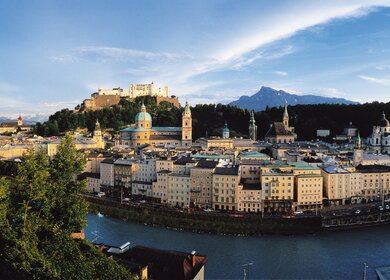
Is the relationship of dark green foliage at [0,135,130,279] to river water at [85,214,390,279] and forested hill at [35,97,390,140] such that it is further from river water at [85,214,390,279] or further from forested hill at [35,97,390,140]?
forested hill at [35,97,390,140]

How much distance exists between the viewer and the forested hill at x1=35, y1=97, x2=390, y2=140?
1490 inches

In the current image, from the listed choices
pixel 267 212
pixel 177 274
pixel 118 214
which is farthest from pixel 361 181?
pixel 177 274

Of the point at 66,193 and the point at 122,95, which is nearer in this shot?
the point at 66,193

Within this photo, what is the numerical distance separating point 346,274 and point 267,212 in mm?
6155

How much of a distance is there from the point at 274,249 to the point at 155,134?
2323 cm

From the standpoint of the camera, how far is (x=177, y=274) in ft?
25.4

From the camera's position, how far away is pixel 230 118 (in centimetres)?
4200

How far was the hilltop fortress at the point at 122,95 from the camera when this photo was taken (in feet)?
158

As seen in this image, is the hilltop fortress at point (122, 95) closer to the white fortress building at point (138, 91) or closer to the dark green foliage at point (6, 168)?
the white fortress building at point (138, 91)

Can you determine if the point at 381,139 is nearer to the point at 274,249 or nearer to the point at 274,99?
the point at 274,249

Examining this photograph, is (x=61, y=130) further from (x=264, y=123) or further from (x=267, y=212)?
(x=267, y=212)

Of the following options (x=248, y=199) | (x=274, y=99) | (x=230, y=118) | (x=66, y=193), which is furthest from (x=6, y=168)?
(x=274, y=99)

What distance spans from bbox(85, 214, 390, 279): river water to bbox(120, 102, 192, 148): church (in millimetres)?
16750

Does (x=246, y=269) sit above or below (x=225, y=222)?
below
